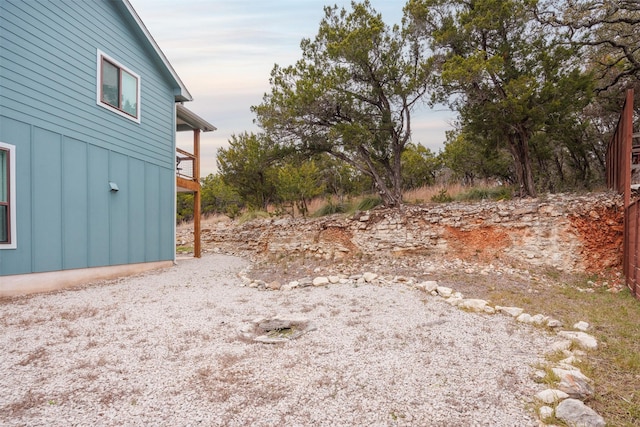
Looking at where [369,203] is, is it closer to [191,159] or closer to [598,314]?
[191,159]

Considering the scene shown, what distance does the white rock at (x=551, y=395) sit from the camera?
2.71 m

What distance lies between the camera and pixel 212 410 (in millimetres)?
2598

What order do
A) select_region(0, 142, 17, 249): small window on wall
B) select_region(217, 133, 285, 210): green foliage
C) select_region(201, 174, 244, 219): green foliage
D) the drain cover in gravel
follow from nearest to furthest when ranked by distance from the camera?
the drain cover in gravel
select_region(0, 142, 17, 249): small window on wall
select_region(217, 133, 285, 210): green foliage
select_region(201, 174, 244, 219): green foliage

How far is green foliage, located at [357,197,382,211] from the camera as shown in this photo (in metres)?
12.6

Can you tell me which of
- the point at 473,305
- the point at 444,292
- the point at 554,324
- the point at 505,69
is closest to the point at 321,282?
the point at 444,292

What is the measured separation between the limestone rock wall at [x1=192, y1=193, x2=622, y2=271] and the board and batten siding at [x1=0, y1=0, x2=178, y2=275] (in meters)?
4.87

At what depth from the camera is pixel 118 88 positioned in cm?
874

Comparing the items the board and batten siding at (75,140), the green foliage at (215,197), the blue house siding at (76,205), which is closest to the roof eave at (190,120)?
the board and batten siding at (75,140)

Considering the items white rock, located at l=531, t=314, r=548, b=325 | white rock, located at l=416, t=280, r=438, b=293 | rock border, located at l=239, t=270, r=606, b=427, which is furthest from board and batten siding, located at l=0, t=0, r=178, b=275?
white rock, located at l=531, t=314, r=548, b=325

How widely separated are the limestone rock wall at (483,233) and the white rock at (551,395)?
6967mm

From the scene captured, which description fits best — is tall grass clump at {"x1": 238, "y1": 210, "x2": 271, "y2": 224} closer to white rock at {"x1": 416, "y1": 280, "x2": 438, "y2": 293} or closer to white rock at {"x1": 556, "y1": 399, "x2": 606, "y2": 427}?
white rock at {"x1": 416, "y1": 280, "x2": 438, "y2": 293}

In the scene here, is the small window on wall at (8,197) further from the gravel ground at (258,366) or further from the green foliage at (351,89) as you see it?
the green foliage at (351,89)

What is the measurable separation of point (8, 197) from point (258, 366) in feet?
18.7

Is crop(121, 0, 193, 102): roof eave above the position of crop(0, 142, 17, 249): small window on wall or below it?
above
